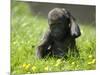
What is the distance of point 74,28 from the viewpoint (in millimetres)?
2412

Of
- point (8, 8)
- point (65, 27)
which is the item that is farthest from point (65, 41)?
point (8, 8)

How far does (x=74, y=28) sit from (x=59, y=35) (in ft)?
0.70

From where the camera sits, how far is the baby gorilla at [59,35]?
231cm

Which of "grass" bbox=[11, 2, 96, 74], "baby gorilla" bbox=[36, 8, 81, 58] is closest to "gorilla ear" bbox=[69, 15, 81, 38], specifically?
"baby gorilla" bbox=[36, 8, 81, 58]

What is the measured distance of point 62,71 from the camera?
2.34m

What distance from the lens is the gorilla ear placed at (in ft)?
7.87

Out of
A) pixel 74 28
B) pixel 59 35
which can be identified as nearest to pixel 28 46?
pixel 59 35

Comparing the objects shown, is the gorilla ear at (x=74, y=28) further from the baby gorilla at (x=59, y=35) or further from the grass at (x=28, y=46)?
the grass at (x=28, y=46)

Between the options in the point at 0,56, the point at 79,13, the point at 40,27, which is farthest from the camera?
the point at 79,13

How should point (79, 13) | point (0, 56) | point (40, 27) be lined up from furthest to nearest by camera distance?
point (79, 13) < point (40, 27) < point (0, 56)

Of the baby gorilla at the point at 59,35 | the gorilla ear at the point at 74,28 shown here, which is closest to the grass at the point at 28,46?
the baby gorilla at the point at 59,35

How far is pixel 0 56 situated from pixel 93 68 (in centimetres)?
113

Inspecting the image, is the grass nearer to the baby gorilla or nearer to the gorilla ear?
the baby gorilla
